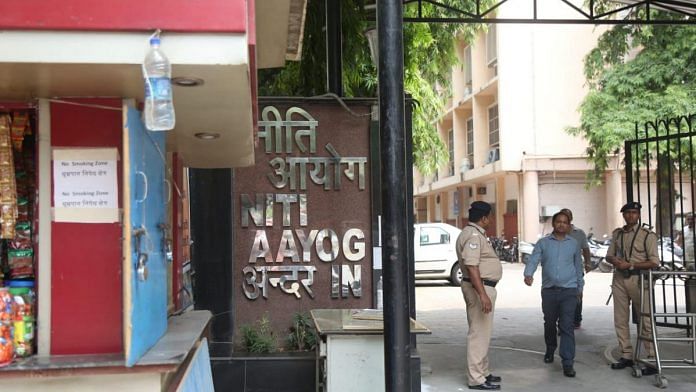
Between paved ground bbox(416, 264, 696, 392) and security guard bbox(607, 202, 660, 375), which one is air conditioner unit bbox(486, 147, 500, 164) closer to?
paved ground bbox(416, 264, 696, 392)

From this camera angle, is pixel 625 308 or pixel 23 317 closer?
pixel 23 317

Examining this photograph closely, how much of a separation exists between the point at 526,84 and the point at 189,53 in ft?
85.2

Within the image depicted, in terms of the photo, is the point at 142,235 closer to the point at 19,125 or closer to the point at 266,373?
the point at 19,125

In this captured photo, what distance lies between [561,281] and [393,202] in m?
4.38

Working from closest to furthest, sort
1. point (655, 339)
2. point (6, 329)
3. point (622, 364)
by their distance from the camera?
point (6, 329) → point (655, 339) → point (622, 364)

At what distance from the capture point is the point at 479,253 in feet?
23.3

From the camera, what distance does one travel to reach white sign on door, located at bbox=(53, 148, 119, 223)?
330 cm

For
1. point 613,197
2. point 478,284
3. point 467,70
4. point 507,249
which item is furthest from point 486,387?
point 467,70

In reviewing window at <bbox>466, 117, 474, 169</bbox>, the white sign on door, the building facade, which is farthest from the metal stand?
window at <bbox>466, 117, 474, 169</bbox>

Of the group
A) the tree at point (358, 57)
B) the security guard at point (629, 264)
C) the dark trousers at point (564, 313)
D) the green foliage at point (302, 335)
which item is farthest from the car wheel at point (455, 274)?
→ the green foliage at point (302, 335)

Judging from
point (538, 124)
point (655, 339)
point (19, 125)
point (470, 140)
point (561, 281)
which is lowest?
point (655, 339)

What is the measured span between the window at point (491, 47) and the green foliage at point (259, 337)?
75.5ft

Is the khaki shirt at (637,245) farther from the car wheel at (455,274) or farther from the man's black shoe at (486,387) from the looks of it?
the car wheel at (455,274)

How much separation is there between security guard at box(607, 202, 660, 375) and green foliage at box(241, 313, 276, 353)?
408cm
